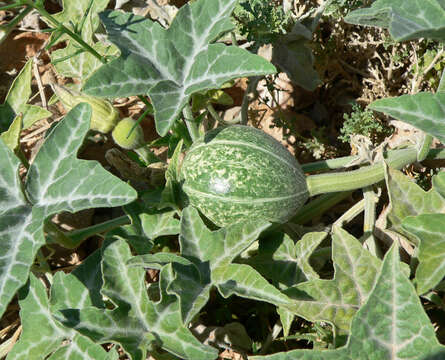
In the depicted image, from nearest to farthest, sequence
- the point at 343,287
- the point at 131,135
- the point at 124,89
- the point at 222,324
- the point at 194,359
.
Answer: the point at 194,359
the point at 343,287
the point at 124,89
the point at 131,135
the point at 222,324

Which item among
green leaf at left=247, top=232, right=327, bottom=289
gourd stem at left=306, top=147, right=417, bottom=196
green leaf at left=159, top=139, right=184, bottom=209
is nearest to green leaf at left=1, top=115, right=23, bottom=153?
green leaf at left=159, top=139, right=184, bottom=209

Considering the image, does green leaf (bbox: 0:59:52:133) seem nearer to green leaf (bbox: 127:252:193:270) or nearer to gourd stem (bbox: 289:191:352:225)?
green leaf (bbox: 127:252:193:270)

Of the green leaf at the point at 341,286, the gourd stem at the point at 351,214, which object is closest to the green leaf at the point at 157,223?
the green leaf at the point at 341,286

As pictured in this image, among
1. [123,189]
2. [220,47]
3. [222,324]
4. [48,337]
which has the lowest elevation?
[222,324]

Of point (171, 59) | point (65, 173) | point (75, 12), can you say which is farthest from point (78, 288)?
point (75, 12)

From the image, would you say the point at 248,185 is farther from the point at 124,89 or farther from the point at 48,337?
the point at 48,337

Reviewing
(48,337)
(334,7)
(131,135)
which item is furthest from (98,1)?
(48,337)
